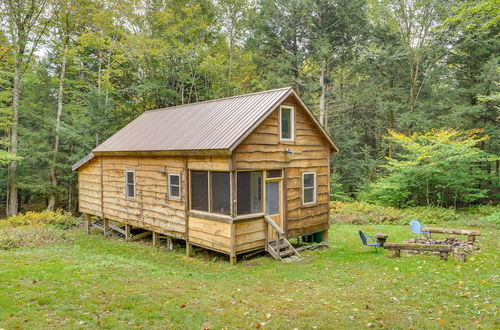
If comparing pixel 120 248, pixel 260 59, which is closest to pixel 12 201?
pixel 120 248

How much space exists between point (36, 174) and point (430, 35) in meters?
28.2

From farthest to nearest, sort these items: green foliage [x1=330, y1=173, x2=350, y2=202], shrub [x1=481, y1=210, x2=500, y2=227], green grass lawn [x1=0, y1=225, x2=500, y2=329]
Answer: green foliage [x1=330, y1=173, x2=350, y2=202] < shrub [x1=481, y1=210, x2=500, y2=227] < green grass lawn [x1=0, y1=225, x2=500, y2=329]

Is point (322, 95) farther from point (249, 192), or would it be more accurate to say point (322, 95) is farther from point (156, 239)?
point (156, 239)

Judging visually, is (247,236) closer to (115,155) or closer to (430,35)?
(115,155)

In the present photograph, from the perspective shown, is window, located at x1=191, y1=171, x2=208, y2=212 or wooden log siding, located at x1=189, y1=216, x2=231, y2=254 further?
window, located at x1=191, y1=171, x2=208, y2=212

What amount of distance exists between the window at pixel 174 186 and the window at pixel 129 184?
277 cm

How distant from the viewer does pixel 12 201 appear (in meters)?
20.6

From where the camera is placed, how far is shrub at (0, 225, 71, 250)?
41.1ft

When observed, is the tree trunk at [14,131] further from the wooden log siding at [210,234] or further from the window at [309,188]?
the window at [309,188]

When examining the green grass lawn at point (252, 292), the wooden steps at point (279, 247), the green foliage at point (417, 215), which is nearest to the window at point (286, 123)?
the wooden steps at point (279, 247)

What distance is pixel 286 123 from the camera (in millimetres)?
11711

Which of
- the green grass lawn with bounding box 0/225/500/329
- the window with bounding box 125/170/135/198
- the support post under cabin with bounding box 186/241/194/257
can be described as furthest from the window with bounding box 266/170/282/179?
the window with bounding box 125/170/135/198

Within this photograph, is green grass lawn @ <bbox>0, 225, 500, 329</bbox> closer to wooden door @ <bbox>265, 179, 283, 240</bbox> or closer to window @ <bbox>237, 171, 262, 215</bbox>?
wooden door @ <bbox>265, 179, 283, 240</bbox>

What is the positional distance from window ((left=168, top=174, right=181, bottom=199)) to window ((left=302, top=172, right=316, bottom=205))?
4.53 meters
